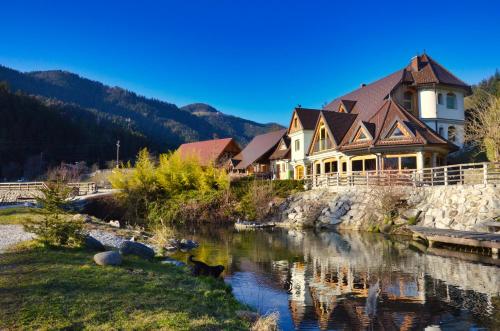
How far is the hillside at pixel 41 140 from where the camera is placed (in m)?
77.5

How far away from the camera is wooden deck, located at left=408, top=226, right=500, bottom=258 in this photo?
1543 centimetres

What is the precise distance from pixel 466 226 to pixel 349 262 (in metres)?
7.82

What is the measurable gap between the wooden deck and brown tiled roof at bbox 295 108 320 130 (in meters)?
20.1

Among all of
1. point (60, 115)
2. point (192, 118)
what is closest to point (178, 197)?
point (60, 115)

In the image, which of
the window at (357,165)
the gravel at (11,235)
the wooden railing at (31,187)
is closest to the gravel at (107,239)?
the gravel at (11,235)

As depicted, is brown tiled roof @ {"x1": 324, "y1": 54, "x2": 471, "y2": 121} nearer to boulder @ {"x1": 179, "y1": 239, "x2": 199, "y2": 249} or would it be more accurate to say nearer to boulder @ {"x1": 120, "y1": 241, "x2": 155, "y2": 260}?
boulder @ {"x1": 179, "y1": 239, "x2": 199, "y2": 249}

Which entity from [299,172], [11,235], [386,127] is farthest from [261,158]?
[11,235]

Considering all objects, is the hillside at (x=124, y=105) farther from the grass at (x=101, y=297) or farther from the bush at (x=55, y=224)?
the grass at (x=101, y=297)

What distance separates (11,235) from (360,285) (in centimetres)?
1224

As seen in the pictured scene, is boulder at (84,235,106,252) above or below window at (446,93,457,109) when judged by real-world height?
below

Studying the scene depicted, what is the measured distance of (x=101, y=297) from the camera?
23.5 ft

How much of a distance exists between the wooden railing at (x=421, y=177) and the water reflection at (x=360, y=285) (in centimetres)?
556

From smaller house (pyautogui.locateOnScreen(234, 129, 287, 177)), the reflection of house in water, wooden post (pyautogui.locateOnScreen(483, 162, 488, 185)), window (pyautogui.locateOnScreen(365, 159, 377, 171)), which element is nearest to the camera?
the reflection of house in water

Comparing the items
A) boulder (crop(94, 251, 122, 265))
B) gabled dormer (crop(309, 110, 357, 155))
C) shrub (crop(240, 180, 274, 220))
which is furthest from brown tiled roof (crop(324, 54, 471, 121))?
boulder (crop(94, 251, 122, 265))
